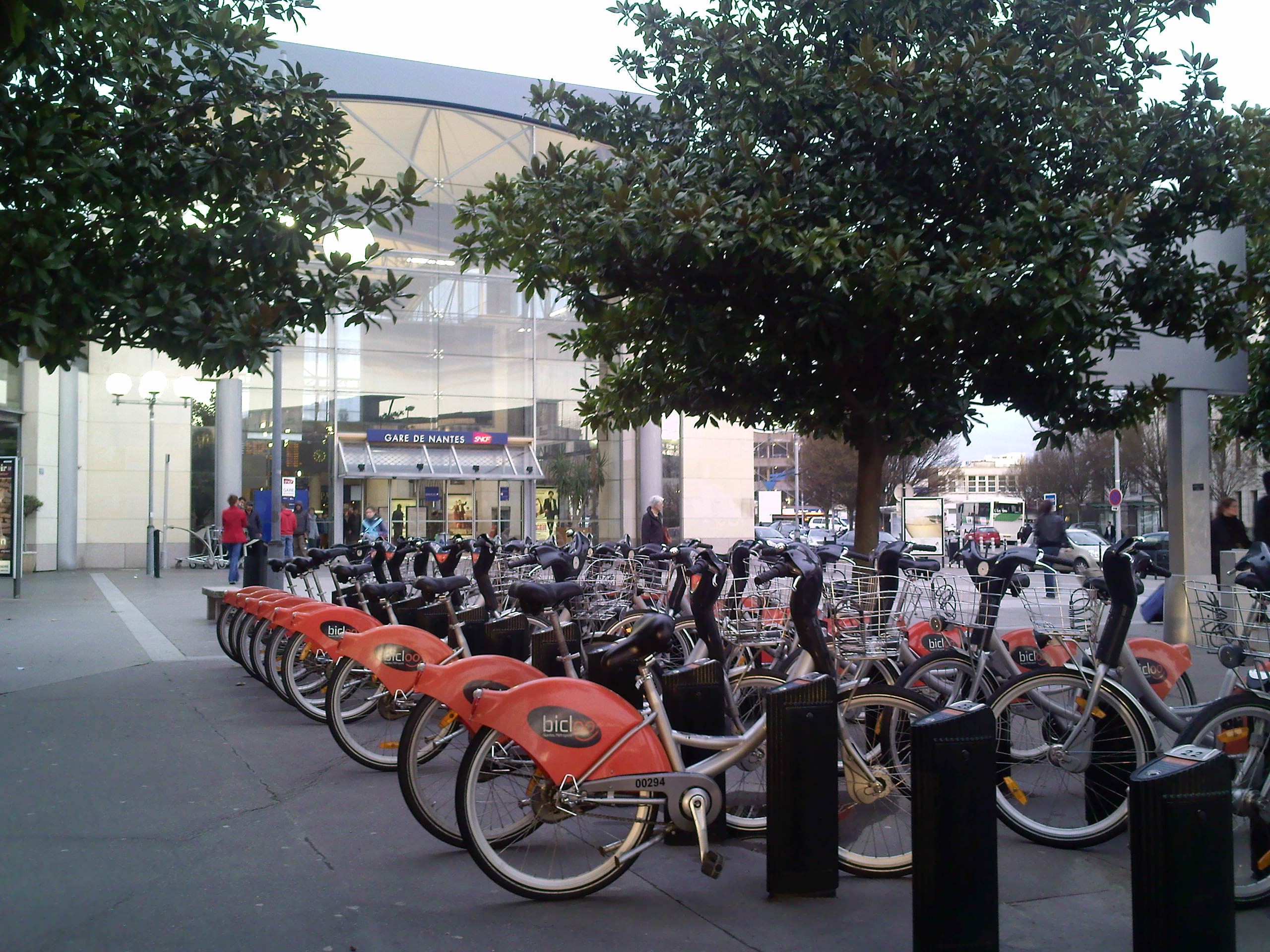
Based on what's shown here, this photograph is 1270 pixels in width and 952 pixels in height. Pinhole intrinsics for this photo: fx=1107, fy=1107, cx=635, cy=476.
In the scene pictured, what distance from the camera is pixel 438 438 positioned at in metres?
32.3

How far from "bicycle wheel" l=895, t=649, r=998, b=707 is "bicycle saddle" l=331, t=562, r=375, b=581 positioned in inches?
168

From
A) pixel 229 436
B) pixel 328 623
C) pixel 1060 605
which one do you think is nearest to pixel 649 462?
pixel 229 436

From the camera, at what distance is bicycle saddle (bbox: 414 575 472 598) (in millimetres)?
6770

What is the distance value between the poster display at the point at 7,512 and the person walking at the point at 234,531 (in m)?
3.76

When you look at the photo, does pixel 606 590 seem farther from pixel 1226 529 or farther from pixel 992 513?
pixel 992 513

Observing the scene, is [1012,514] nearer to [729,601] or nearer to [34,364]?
[34,364]

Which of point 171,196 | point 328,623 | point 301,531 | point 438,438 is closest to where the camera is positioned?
point 328,623

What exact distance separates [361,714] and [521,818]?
2578 mm

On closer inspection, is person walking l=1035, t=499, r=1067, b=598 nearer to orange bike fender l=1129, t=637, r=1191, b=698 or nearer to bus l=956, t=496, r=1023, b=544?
orange bike fender l=1129, t=637, r=1191, b=698

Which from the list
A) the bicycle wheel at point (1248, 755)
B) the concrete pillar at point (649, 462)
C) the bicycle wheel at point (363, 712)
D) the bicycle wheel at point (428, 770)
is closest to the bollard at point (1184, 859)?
the bicycle wheel at point (1248, 755)

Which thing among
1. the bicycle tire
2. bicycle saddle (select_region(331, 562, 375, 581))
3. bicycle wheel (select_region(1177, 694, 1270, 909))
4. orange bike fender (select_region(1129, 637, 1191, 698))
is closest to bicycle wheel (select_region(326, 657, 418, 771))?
the bicycle tire

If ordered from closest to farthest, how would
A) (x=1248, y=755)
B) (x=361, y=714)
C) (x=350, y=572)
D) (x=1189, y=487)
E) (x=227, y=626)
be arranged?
(x=1248, y=755)
(x=361, y=714)
(x=350, y=572)
(x=227, y=626)
(x=1189, y=487)

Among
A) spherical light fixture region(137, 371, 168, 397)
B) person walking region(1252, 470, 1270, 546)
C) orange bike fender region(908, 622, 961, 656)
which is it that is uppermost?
spherical light fixture region(137, 371, 168, 397)

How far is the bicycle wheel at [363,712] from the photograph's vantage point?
246 inches
